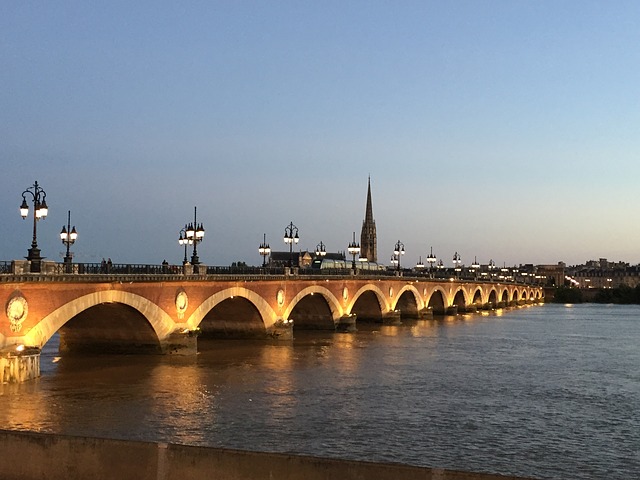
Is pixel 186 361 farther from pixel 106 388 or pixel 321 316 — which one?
pixel 321 316

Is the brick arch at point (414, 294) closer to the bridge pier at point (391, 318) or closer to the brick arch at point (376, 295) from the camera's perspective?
the bridge pier at point (391, 318)

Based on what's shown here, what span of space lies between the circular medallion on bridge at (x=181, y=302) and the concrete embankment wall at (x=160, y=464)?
26.8 meters

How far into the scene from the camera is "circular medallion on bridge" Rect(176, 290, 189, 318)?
39875 millimetres

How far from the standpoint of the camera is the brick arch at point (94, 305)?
30053 mm

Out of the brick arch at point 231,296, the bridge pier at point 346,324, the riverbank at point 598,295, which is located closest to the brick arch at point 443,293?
the bridge pier at point 346,324

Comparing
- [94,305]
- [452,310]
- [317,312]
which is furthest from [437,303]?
[94,305]

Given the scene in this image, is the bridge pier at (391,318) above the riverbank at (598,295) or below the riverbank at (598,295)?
below

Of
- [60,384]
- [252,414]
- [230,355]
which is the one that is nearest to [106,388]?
[60,384]

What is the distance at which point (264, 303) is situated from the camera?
1965 inches

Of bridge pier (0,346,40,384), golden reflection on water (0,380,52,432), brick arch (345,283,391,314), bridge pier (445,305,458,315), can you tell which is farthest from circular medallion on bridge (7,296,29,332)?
bridge pier (445,305,458,315)

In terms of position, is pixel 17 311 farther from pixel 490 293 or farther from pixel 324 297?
pixel 490 293

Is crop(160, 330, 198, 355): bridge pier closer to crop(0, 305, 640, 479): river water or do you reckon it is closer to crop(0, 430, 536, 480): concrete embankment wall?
crop(0, 305, 640, 479): river water

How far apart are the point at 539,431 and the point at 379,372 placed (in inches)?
557

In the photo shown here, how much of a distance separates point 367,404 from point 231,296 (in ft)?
58.6
